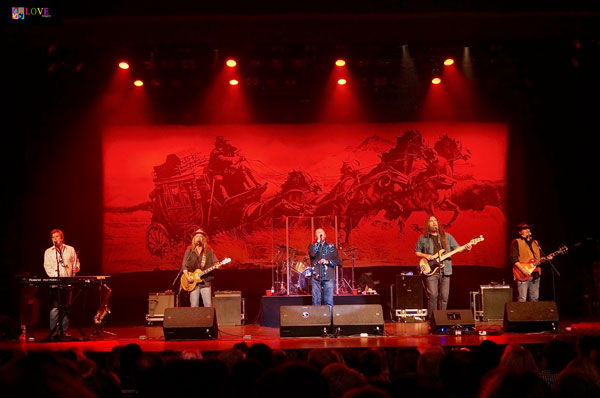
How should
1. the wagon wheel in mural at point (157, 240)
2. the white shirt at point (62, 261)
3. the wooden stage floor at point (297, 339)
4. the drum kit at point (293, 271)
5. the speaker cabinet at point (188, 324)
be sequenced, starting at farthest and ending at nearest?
the wagon wheel in mural at point (157, 240) < the drum kit at point (293, 271) < the white shirt at point (62, 261) < the speaker cabinet at point (188, 324) < the wooden stage floor at point (297, 339)

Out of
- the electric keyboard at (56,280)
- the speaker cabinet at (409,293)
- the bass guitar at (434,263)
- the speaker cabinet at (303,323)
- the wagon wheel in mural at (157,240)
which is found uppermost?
the wagon wheel in mural at (157,240)

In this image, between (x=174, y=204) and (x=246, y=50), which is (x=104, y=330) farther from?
(x=246, y=50)

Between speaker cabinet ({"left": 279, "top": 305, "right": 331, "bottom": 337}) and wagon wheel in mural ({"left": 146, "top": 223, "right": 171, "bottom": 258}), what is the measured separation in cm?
556

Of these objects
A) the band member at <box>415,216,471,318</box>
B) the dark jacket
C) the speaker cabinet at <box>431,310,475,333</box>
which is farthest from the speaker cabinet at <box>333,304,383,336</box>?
the dark jacket

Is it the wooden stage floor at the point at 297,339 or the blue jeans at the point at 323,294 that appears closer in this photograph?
the wooden stage floor at the point at 297,339

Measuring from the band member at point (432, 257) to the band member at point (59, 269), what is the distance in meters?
7.27

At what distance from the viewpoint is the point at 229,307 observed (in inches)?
606

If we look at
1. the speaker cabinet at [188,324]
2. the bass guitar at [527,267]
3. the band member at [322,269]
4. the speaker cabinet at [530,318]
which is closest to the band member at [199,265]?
the speaker cabinet at [188,324]

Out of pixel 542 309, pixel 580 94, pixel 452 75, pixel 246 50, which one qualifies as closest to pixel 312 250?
pixel 542 309

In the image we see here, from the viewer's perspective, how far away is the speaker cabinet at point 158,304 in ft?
50.4

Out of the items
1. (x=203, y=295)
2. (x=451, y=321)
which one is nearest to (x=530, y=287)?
(x=451, y=321)

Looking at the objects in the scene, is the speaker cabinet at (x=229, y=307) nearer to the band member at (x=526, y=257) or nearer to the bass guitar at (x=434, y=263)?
the bass guitar at (x=434, y=263)
